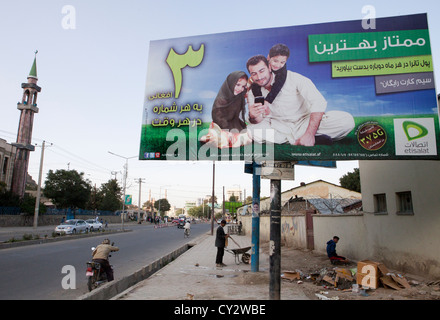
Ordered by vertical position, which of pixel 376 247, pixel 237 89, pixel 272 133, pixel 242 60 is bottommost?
pixel 376 247

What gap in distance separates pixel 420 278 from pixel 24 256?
533 inches

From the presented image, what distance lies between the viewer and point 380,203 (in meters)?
10.2

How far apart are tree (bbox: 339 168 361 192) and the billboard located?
1405 inches

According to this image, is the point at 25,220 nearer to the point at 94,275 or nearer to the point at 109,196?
the point at 109,196

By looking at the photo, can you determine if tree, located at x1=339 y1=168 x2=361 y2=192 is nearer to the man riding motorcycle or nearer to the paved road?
the paved road

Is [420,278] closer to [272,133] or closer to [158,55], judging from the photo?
[272,133]

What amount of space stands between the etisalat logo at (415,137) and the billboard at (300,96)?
21mm

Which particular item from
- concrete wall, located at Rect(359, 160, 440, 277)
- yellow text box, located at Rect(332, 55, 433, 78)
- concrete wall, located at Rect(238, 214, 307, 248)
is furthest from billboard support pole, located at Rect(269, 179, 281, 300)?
concrete wall, located at Rect(238, 214, 307, 248)

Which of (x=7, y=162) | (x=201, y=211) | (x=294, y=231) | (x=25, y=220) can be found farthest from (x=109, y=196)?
(x=201, y=211)

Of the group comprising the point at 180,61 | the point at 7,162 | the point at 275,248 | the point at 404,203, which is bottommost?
the point at 275,248

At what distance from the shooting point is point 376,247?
389 inches

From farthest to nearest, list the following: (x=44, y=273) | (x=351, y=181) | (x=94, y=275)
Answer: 1. (x=351, y=181)
2. (x=44, y=273)
3. (x=94, y=275)

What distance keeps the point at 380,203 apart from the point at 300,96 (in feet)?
17.3
